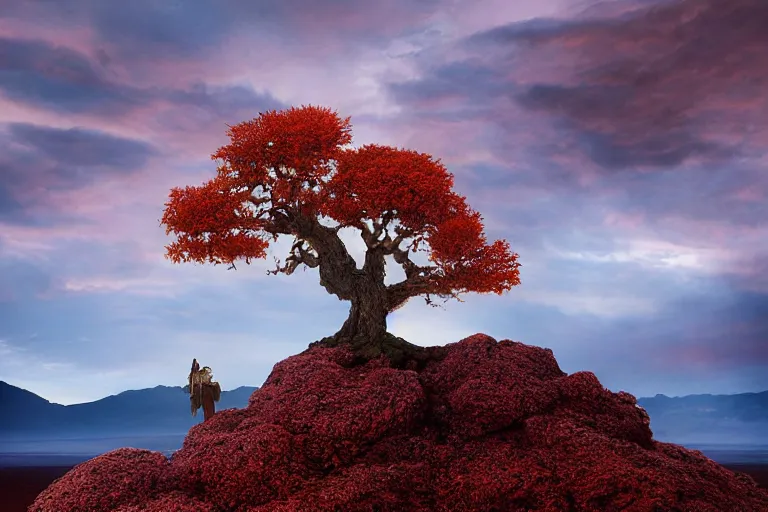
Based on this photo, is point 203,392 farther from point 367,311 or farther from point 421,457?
point 421,457

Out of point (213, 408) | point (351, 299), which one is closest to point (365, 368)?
point (351, 299)

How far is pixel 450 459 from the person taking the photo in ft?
34.9

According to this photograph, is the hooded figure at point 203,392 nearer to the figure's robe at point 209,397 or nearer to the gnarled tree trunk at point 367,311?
the figure's robe at point 209,397

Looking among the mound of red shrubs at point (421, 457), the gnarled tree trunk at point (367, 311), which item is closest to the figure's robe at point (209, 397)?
the mound of red shrubs at point (421, 457)

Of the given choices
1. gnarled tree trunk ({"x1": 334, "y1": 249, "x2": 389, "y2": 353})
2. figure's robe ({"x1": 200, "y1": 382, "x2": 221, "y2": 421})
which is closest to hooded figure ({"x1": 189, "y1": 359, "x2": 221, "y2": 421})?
figure's robe ({"x1": 200, "y1": 382, "x2": 221, "y2": 421})

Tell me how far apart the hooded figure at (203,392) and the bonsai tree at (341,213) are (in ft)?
7.95

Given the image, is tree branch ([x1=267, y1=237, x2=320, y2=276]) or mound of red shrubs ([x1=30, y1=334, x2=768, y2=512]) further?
tree branch ([x1=267, y1=237, x2=320, y2=276])

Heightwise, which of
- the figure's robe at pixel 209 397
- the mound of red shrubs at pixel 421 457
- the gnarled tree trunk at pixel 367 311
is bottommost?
the mound of red shrubs at pixel 421 457

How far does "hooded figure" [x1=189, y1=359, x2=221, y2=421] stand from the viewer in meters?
13.9

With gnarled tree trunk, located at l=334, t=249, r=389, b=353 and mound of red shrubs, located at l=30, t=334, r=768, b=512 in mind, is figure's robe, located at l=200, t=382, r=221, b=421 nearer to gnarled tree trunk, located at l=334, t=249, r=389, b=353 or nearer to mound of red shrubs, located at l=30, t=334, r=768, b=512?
mound of red shrubs, located at l=30, t=334, r=768, b=512

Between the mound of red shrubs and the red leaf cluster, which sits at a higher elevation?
the red leaf cluster

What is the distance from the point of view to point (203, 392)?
1391cm

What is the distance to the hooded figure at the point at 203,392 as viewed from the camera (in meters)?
13.9

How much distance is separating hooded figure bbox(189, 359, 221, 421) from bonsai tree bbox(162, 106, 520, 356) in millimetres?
2423
